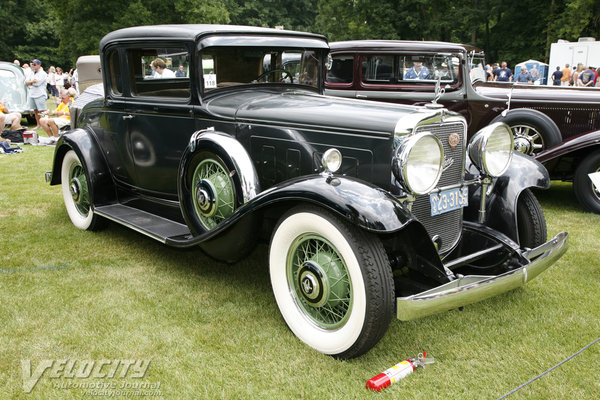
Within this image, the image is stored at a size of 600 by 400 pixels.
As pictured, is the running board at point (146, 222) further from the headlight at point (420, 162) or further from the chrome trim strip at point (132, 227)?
the headlight at point (420, 162)

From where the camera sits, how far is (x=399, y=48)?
7.52 m

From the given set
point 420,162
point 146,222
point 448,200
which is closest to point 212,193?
point 146,222

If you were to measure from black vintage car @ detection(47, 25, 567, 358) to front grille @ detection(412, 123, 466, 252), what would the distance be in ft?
0.04

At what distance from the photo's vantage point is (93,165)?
15.5 feet

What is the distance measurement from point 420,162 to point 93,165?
322cm

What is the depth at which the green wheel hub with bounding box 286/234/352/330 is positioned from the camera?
285cm

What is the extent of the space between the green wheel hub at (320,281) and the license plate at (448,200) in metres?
0.78

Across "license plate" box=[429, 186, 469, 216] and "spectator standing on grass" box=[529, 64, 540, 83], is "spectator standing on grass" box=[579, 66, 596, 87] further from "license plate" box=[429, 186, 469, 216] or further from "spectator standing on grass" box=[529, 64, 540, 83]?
"license plate" box=[429, 186, 469, 216]

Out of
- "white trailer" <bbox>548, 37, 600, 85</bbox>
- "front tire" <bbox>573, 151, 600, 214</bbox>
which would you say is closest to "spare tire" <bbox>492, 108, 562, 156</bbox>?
"front tire" <bbox>573, 151, 600, 214</bbox>

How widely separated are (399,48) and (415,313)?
5.81 meters

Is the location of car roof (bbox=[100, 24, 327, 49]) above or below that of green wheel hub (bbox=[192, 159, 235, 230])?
above

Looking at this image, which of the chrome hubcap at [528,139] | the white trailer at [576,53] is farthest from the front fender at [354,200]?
the white trailer at [576,53]

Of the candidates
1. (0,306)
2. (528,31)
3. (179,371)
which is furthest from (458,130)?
(528,31)

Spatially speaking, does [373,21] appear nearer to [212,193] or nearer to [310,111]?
[310,111]
